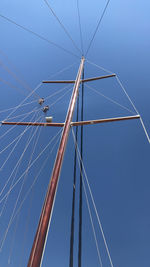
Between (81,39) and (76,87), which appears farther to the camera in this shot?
(81,39)

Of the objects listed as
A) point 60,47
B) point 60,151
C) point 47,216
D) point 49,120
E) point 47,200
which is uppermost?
point 60,47

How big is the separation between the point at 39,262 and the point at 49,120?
13.1 feet

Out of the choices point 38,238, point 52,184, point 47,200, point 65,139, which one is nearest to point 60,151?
point 65,139

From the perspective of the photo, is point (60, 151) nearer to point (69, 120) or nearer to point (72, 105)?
point (69, 120)

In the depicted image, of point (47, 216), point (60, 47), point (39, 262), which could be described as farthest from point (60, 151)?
point (60, 47)

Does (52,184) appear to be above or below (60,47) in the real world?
below

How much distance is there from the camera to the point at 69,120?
4500mm

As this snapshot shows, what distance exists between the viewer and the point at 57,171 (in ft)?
10.4

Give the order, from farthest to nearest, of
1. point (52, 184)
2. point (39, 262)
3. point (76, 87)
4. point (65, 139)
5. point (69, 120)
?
point (76, 87), point (69, 120), point (65, 139), point (52, 184), point (39, 262)

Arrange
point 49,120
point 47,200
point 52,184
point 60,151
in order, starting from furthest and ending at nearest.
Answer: point 49,120 < point 60,151 < point 52,184 < point 47,200

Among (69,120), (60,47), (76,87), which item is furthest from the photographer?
(60,47)

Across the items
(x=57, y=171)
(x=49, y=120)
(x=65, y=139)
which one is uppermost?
(x=49, y=120)

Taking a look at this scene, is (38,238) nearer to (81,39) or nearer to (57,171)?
(57,171)

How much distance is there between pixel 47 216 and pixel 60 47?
13.4 m
